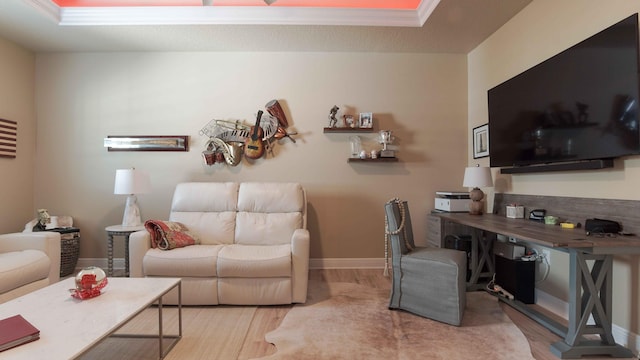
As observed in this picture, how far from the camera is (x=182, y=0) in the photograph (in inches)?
129

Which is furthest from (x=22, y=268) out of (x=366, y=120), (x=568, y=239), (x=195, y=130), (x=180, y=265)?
(x=568, y=239)

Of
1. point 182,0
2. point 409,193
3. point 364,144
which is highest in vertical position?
point 182,0

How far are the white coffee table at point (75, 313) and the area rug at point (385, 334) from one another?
0.78 meters

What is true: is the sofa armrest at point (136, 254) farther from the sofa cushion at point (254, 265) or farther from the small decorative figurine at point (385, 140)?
the small decorative figurine at point (385, 140)

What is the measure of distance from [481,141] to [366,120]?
125 centimetres

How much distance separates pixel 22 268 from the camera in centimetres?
239

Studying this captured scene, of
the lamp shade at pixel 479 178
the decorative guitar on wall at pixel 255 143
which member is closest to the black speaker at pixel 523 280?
the lamp shade at pixel 479 178

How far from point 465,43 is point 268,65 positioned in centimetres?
220

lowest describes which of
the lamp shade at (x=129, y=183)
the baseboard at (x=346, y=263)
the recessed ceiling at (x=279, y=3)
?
the baseboard at (x=346, y=263)

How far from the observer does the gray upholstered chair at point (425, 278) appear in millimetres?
2383

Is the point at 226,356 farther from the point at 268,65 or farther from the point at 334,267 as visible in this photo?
the point at 268,65

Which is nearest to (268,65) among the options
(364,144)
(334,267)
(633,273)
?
(364,144)

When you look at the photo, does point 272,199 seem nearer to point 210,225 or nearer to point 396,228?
point 210,225

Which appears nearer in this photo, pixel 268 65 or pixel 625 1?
pixel 625 1
